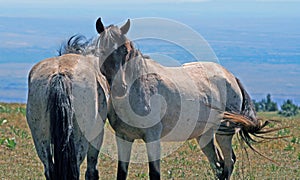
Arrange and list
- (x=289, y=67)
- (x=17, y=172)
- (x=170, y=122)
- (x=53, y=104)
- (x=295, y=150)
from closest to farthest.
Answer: (x=53, y=104), (x=170, y=122), (x=17, y=172), (x=295, y=150), (x=289, y=67)

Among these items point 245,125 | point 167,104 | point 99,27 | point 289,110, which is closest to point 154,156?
point 167,104

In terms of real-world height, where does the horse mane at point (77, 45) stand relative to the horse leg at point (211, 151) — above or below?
above

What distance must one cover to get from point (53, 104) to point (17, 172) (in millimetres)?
3570

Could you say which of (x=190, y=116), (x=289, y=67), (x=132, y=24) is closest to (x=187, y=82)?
(x=190, y=116)

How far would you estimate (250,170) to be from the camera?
11.3m

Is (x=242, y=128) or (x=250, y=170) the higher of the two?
(x=242, y=128)

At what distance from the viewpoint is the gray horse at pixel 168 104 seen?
8.37 m

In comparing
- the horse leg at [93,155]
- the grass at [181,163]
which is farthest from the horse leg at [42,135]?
the grass at [181,163]

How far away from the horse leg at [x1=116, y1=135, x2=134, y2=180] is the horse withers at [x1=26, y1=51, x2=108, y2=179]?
1.15 meters

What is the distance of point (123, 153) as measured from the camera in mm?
9141

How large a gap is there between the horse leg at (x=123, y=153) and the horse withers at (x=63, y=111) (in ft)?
3.76

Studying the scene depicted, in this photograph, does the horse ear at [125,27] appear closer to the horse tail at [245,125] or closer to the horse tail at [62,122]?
the horse tail at [62,122]

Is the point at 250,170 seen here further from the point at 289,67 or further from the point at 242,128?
the point at 289,67

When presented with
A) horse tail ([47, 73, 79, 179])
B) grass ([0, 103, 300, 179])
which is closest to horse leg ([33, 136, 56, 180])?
horse tail ([47, 73, 79, 179])
